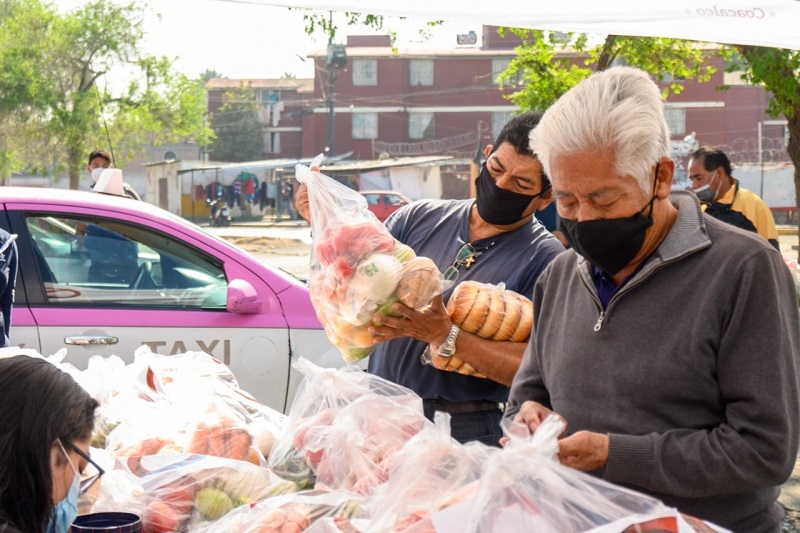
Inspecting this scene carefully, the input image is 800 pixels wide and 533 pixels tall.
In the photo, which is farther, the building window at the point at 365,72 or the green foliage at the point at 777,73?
the building window at the point at 365,72

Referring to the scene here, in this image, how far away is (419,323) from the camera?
2670mm

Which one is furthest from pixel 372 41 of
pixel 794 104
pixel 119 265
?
pixel 119 265

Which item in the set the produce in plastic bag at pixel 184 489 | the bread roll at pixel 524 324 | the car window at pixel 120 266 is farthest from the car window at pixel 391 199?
the produce in plastic bag at pixel 184 489

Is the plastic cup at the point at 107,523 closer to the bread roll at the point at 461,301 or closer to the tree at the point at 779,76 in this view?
the bread roll at the point at 461,301

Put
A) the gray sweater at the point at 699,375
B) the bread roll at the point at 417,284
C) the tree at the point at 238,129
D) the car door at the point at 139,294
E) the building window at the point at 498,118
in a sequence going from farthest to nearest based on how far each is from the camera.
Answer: the tree at the point at 238,129 < the building window at the point at 498,118 < the car door at the point at 139,294 < the bread roll at the point at 417,284 < the gray sweater at the point at 699,375

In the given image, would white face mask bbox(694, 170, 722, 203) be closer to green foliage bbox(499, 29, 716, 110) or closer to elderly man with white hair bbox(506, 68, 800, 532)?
green foliage bbox(499, 29, 716, 110)

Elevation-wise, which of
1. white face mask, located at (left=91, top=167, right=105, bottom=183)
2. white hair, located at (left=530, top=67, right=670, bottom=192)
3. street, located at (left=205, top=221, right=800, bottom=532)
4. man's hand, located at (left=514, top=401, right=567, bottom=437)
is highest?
white hair, located at (left=530, top=67, right=670, bottom=192)

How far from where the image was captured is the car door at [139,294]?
16.5 feet

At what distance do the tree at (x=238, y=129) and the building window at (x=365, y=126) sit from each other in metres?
10.1

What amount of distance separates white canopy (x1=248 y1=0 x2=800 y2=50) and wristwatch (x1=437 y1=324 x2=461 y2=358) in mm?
947

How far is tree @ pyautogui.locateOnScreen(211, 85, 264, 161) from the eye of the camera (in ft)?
210

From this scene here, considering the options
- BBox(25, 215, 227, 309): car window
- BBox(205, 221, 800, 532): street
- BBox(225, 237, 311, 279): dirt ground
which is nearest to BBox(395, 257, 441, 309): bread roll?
BBox(25, 215, 227, 309): car window

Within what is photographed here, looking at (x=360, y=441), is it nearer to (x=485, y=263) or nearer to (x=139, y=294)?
(x=485, y=263)

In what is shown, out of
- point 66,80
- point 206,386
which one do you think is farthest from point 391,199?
point 206,386
